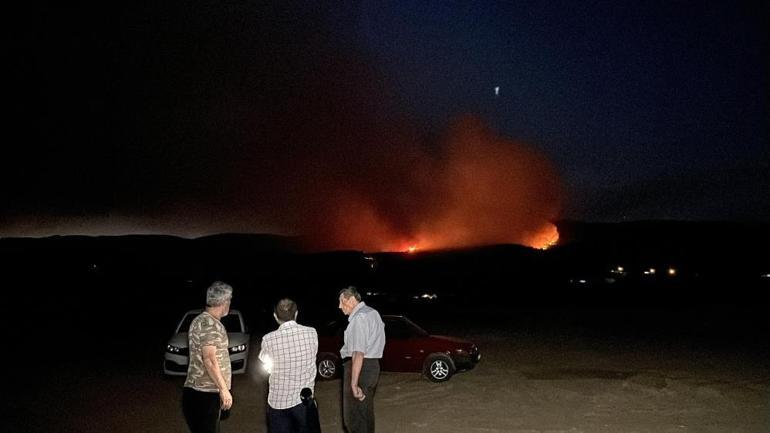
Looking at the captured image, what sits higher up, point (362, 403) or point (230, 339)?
point (230, 339)

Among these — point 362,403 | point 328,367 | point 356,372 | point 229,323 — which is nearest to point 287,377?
point 356,372

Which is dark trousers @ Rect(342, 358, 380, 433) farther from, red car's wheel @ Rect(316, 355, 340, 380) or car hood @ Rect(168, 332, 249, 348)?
car hood @ Rect(168, 332, 249, 348)

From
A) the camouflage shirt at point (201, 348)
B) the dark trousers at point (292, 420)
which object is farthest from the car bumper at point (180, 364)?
the camouflage shirt at point (201, 348)

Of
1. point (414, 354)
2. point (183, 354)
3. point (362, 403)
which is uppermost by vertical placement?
point (183, 354)

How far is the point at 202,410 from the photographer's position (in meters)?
4.40

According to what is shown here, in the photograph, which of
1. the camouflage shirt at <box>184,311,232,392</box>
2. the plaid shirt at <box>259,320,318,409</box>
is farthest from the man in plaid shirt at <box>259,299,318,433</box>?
the camouflage shirt at <box>184,311,232,392</box>

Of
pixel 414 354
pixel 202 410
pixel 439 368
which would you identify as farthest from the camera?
pixel 414 354

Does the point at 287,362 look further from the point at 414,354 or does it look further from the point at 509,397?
the point at 414,354

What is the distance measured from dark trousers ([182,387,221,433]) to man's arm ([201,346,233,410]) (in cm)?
18

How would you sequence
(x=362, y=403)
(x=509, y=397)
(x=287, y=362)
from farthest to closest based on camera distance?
(x=509, y=397), (x=362, y=403), (x=287, y=362)

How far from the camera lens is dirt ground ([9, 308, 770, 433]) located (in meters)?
8.37

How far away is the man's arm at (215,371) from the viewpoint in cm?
417

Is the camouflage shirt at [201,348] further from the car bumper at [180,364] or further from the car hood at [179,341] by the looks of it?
the car hood at [179,341]

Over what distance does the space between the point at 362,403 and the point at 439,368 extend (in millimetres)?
6392
